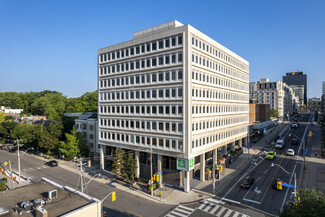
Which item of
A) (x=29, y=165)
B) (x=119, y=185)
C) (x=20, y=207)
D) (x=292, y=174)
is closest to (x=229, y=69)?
(x=292, y=174)

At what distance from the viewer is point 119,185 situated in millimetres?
39938

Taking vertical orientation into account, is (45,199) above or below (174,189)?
above

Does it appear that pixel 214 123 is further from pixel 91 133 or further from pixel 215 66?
pixel 91 133

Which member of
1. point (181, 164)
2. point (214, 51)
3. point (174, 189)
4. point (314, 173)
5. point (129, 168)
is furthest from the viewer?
point (214, 51)

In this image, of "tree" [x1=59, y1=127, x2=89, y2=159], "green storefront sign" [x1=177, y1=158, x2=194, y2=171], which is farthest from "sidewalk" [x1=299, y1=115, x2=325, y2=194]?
"tree" [x1=59, y1=127, x2=89, y2=159]

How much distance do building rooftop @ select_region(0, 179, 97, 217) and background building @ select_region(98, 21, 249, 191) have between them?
19.2m

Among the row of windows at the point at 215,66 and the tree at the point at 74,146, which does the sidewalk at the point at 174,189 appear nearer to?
the tree at the point at 74,146

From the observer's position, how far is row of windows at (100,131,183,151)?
37.6 meters

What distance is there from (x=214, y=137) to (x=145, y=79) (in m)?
19.8

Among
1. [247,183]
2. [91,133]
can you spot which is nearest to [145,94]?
[247,183]

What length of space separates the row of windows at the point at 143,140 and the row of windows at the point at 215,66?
612 inches

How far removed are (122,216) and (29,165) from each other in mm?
41257

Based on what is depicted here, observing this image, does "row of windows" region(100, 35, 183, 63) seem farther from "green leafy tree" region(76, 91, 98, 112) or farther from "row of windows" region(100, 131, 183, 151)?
"green leafy tree" region(76, 91, 98, 112)

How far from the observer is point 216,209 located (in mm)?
29484
